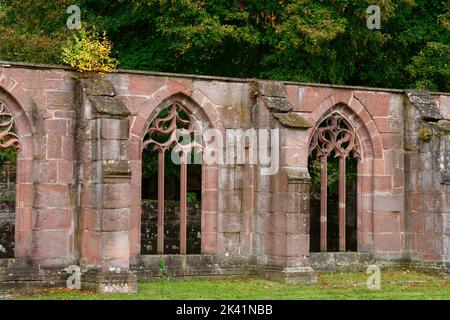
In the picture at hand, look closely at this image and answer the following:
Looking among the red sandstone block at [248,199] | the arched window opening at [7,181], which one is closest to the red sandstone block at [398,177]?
the red sandstone block at [248,199]

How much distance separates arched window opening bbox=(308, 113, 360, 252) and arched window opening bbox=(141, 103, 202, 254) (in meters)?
2.74

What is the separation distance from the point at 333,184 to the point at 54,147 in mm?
10594

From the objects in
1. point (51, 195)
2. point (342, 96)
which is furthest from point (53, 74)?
point (342, 96)

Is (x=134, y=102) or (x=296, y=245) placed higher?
(x=134, y=102)

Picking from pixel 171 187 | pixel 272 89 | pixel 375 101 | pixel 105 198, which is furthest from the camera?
pixel 171 187

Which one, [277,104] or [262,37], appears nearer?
[277,104]

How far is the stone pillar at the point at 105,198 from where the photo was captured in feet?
55.5

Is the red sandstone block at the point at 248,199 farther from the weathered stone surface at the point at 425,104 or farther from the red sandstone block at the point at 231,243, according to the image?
the weathered stone surface at the point at 425,104

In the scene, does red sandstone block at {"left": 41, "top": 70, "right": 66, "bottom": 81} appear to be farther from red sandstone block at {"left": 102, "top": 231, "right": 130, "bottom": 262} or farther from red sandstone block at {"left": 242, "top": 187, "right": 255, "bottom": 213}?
red sandstone block at {"left": 242, "top": 187, "right": 255, "bottom": 213}

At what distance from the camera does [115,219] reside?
55.6 feet

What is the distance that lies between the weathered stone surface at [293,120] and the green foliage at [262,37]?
18.5 ft

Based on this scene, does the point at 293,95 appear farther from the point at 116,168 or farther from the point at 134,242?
the point at 116,168

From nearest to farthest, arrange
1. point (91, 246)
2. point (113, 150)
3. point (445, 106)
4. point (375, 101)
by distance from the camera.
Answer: point (113, 150) < point (91, 246) < point (375, 101) < point (445, 106)

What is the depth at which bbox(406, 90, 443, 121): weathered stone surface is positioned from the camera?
2138cm
